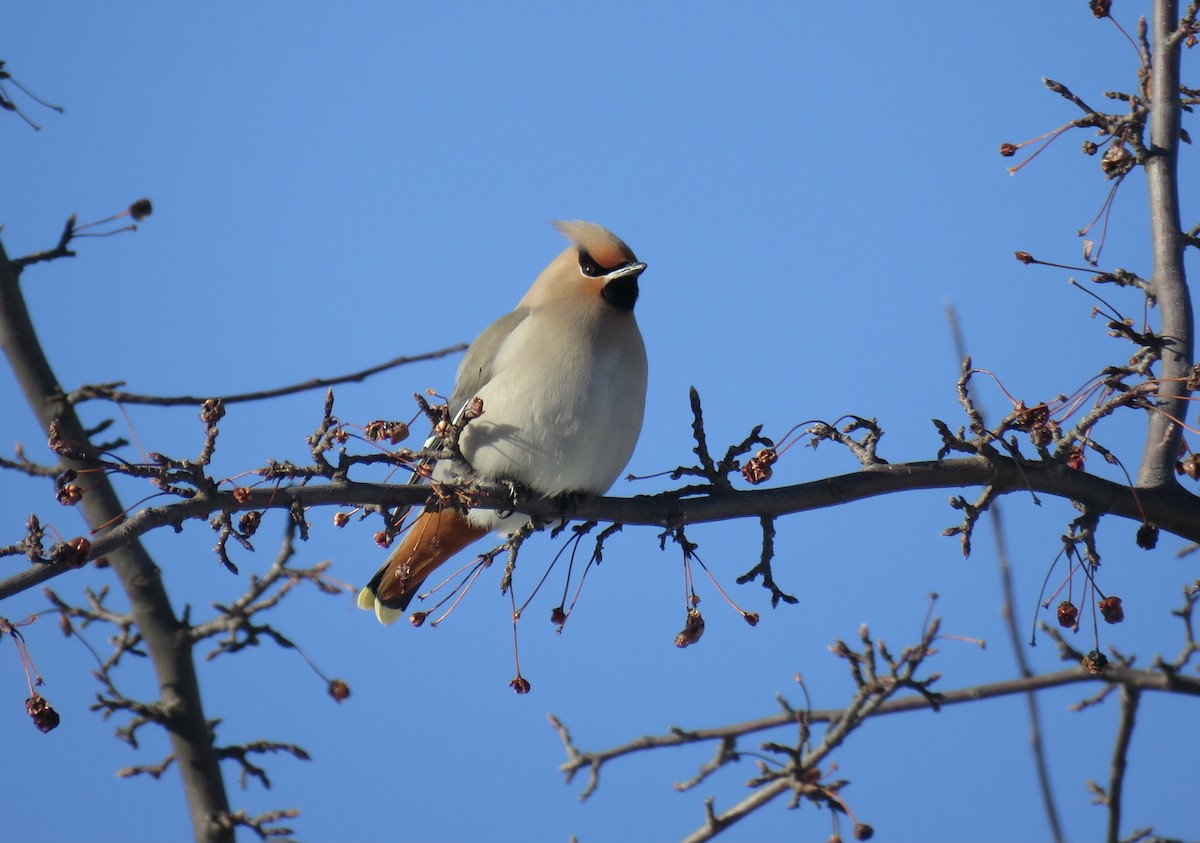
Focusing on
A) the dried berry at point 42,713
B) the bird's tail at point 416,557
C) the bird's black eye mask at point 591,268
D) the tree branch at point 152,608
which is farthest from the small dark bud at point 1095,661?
the tree branch at point 152,608

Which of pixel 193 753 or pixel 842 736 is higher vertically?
pixel 193 753

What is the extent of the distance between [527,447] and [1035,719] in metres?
1.77

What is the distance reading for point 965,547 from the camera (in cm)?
288

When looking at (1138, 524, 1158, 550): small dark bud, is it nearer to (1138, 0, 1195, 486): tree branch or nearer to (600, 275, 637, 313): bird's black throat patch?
(1138, 0, 1195, 486): tree branch

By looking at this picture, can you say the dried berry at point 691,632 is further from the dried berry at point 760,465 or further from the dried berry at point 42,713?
the dried berry at point 42,713

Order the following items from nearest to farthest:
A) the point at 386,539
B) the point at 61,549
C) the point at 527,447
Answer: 1. the point at 61,549
2. the point at 386,539
3. the point at 527,447

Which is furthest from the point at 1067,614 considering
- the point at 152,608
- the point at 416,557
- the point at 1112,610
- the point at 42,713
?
the point at 152,608

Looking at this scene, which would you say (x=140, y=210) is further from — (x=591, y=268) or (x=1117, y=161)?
(x=1117, y=161)

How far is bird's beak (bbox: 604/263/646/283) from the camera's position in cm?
395

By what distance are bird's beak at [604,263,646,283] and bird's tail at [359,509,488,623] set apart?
2.83 ft

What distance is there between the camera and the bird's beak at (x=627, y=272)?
395 centimetres

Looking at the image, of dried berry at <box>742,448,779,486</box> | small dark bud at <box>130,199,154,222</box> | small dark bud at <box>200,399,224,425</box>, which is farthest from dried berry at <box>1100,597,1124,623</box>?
small dark bud at <box>130,199,154,222</box>

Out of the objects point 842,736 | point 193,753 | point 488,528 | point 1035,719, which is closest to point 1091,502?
point 842,736

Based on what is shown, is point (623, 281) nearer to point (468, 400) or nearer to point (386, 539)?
point (468, 400)
